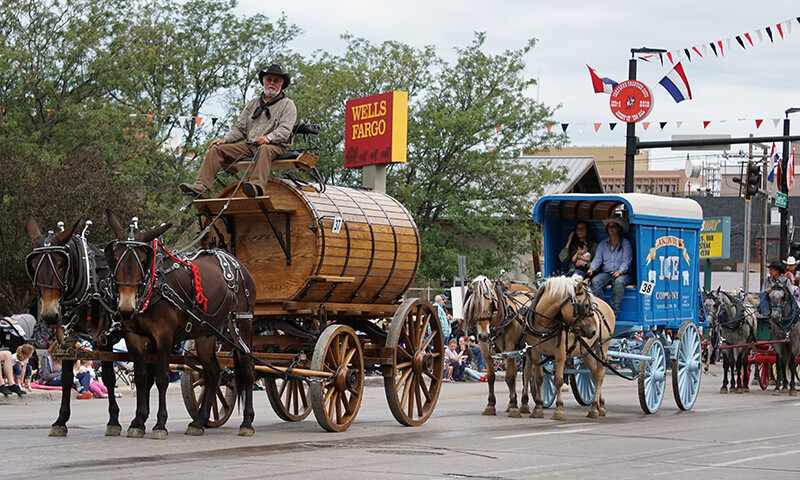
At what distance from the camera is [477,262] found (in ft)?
139

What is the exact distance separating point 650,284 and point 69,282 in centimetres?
929

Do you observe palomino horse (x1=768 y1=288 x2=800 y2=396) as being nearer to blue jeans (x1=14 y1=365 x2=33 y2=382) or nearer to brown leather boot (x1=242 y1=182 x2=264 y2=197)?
brown leather boot (x1=242 y1=182 x2=264 y2=197)

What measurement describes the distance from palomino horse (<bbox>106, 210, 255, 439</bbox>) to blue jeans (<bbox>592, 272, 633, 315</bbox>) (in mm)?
6441

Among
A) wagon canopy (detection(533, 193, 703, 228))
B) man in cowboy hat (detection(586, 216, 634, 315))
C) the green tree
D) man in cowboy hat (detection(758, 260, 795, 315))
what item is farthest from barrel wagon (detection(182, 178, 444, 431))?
the green tree

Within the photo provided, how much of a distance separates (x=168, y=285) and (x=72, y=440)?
186 cm

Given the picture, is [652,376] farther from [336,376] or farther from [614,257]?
[336,376]

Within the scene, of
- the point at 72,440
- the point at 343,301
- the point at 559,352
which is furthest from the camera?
the point at 559,352

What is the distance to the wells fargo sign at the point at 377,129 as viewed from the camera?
31828 millimetres

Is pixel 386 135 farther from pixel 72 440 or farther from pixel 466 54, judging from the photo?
pixel 72 440

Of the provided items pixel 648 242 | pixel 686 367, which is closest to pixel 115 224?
pixel 648 242

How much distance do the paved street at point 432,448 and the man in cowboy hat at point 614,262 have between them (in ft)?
6.17

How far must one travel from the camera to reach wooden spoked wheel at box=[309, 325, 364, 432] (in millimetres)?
13117

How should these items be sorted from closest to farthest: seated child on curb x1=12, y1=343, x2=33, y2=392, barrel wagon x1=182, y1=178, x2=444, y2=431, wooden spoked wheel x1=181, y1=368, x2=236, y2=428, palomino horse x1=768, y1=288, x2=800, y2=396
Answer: barrel wagon x1=182, y1=178, x2=444, y2=431 < wooden spoked wheel x1=181, y1=368, x2=236, y2=428 < seated child on curb x1=12, y1=343, x2=33, y2=392 < palomino horse x1=768, y1=288, x2=800, y2=396

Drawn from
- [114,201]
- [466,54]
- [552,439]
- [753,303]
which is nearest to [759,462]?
[552,439]
